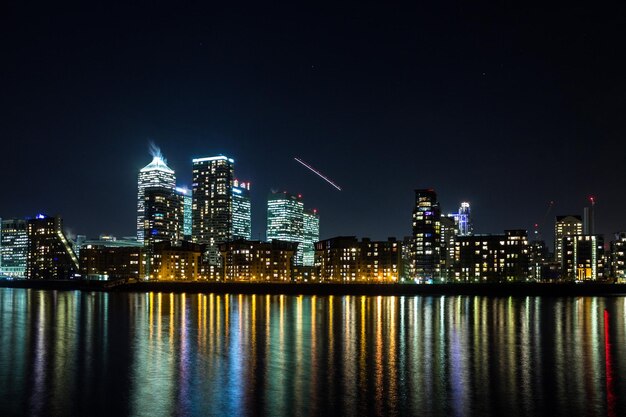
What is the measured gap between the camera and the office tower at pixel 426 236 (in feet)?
534

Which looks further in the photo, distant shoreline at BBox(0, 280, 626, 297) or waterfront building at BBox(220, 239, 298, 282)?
waterfront building at BBox(220, 239, 298, 282)

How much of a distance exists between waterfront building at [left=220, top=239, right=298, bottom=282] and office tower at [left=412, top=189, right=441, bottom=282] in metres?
37.8

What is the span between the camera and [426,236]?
16488 cm

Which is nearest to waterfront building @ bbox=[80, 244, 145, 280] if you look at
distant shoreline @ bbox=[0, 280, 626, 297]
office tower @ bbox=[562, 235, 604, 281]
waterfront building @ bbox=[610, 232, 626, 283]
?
distant shoreline @ bbox=[0, 280, 626, 297]

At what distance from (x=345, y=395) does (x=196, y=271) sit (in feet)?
456

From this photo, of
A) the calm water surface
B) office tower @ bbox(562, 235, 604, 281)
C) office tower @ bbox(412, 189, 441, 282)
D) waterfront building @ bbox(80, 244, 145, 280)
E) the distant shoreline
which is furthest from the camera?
office tower @ bbox(412, 189, 441, 282)

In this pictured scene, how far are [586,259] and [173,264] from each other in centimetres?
10428

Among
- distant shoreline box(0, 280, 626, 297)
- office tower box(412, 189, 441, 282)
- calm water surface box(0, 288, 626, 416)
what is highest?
office tower box(412, 189, 441, 282)

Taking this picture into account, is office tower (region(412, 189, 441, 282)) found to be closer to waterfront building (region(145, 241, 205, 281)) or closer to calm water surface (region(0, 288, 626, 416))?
waterfront building (region(145, 241, 205, 281))

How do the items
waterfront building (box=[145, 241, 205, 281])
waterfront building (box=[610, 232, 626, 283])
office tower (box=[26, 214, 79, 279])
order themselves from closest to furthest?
1. waterfront building (box=[610, 232, 626, 283])
2. waterfront building (box=[145, 241, 205, 281])
3. office tower (box=[26, 214, 79, 279])

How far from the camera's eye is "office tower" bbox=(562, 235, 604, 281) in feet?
503

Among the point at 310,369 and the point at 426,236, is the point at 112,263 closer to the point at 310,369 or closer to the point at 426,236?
the point at 426,236

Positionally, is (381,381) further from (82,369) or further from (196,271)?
(196,271)

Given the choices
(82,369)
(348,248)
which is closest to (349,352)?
(82,369)
